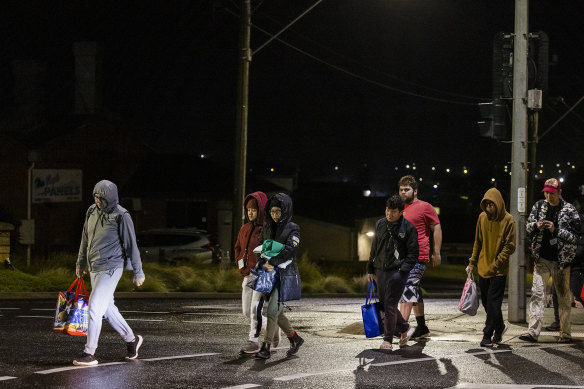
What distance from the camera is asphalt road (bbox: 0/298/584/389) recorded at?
852cm

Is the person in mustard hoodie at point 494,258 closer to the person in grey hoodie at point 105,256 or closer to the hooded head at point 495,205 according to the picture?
the hooded head at point 495,205

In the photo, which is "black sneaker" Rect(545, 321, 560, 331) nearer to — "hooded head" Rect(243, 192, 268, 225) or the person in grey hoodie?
"hooded head" Rect(243, 192, 268, 225)

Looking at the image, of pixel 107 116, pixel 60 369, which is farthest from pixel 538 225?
pixel 107 116

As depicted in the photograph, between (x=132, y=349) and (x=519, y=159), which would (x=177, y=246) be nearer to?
(x=519, y=159)

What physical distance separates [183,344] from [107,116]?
113ft

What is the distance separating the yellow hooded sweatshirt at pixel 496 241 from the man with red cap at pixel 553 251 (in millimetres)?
459

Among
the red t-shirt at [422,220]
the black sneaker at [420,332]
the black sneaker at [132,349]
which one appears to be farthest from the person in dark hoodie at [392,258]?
the black sneaker at [132,349]

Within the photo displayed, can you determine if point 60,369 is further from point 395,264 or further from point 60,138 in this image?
point 60,138

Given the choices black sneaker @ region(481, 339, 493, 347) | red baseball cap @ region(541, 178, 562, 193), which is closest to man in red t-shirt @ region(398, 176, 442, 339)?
black sneaker @ region(481, 339, 493, 347)

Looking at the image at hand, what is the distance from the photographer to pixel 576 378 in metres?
8.79

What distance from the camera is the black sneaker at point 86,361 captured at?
9289 mm

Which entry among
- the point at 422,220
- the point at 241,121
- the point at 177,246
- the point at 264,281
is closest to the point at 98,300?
the point at 264,281

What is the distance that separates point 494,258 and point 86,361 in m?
4.50

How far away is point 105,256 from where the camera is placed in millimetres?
9539
